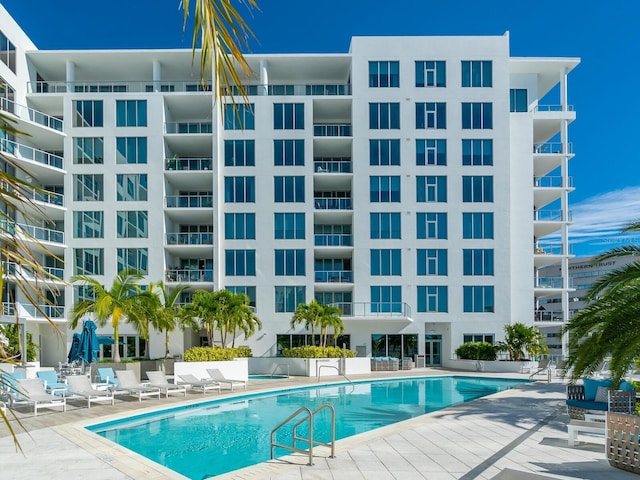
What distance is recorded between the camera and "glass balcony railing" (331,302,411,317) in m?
35.0

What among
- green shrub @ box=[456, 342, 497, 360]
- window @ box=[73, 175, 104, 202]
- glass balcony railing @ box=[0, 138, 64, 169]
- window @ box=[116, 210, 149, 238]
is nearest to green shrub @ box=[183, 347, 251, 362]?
window @ box=[116, 210, 149, 238]

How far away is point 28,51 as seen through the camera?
35.5 metres

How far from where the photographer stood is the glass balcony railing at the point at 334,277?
35750 mm

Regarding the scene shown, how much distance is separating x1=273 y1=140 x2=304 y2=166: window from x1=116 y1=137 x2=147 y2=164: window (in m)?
7.65

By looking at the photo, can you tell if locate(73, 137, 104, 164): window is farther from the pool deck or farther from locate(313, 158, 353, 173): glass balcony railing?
the pool deck

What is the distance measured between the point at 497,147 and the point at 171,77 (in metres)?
20.8

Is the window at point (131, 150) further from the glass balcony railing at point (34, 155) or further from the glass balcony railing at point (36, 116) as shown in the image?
the glass balcony railing at point (36, 116)

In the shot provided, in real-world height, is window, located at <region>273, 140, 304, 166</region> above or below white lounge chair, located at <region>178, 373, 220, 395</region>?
above

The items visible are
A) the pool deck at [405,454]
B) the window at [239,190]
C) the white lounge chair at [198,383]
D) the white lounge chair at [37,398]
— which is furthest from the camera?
the window at [239,190]

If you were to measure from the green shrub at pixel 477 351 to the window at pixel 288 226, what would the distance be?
11084mm

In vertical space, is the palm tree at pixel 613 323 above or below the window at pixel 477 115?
below

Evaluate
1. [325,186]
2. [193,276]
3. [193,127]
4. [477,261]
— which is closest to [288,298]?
[193,276]

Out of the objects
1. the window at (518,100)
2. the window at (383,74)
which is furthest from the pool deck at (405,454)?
the window at (518,100)

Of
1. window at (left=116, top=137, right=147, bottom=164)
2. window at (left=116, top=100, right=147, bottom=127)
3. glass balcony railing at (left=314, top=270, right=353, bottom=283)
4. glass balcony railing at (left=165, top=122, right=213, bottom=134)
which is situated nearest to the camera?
window at (left=116, top=137, right=147, bottom=164)
